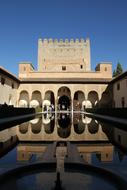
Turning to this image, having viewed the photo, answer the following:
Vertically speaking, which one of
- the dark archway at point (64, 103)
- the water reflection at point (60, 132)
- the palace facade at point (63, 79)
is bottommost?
the water reflection at point (60, 132)

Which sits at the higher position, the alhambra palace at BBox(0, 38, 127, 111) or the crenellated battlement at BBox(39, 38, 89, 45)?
the crenellated battlement at BBox(39, 38, 89, 45)

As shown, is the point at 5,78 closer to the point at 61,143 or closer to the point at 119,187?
the point at 61,143

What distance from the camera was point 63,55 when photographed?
1709 inches

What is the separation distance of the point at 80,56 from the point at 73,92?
39.2 feet

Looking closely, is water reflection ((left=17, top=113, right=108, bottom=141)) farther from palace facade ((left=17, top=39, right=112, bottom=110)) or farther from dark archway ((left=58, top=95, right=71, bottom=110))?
dark archway ((left=58, top=95, right=71, bottom=110))

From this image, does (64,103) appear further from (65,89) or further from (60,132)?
(60,132)

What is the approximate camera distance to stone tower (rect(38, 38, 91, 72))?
43.3 m

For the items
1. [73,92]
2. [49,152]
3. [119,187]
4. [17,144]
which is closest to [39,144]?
[17,144]

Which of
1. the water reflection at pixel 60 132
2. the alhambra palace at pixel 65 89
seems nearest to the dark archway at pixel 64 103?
the alhambra palace at pixel 65 89

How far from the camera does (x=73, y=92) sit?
33.8 meters

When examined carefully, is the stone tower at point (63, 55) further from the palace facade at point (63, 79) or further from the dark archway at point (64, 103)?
the dark archway at point (64, 103)

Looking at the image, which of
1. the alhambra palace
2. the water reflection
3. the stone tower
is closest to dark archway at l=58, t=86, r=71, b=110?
the alhambra palace

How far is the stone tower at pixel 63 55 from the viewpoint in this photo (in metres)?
43.3

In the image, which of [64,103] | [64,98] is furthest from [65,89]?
[64,103]
